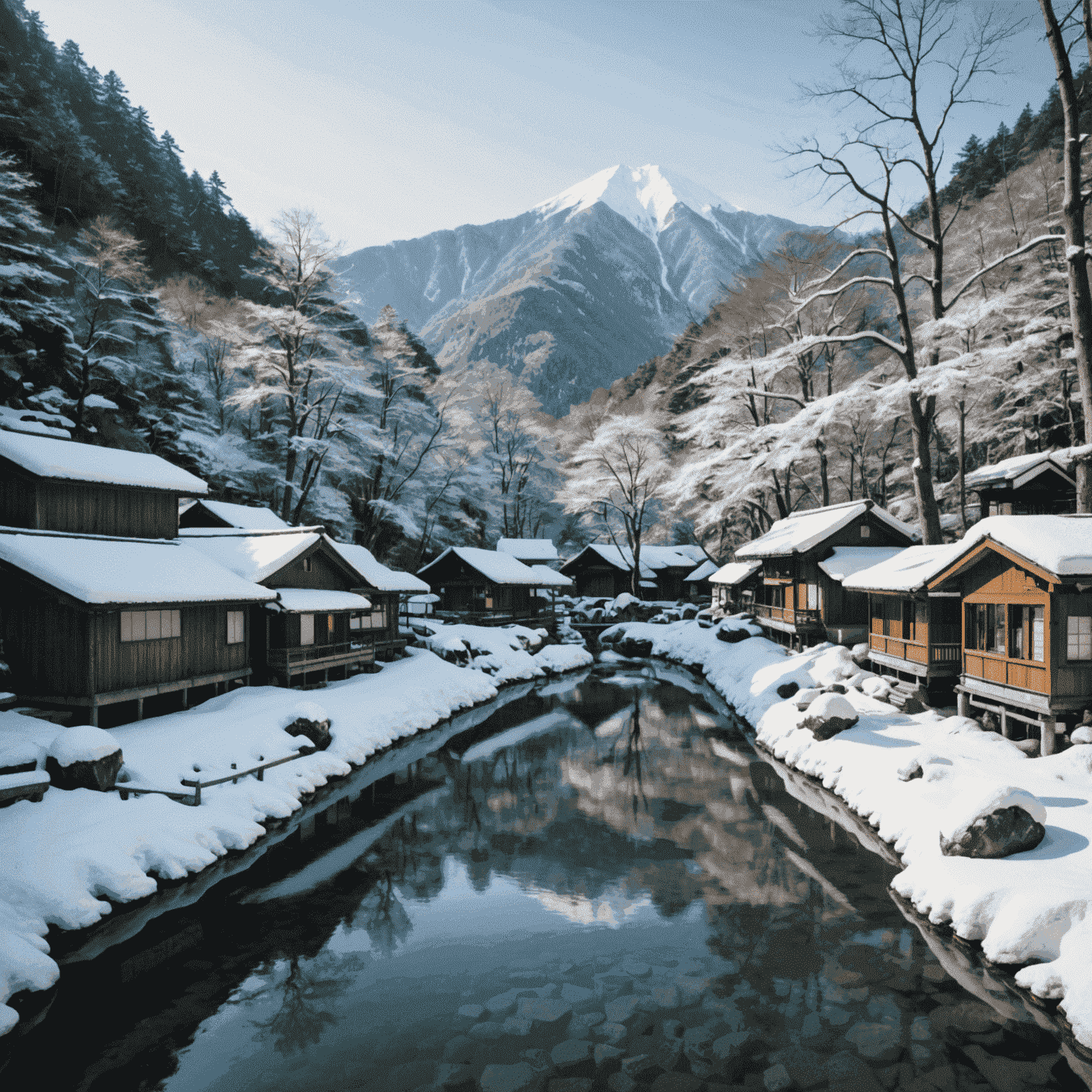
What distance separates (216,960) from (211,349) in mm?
39266

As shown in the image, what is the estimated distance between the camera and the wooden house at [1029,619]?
1419 cm

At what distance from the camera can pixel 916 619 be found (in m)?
20.7

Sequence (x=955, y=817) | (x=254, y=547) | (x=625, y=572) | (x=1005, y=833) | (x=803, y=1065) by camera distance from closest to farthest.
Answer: (x=803, y=1065)
(x=1005, y=833)
(x=955, y=817)
(x=254, y=547)
(x=625, y=572)

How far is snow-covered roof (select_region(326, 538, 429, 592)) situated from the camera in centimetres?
2866

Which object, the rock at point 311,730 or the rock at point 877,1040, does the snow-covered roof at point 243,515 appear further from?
the rock at point 877,1040

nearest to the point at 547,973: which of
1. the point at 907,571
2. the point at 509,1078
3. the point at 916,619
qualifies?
the point at 509,1078

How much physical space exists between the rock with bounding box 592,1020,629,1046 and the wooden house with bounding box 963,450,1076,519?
28.1 m

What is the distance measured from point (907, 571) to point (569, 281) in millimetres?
126045

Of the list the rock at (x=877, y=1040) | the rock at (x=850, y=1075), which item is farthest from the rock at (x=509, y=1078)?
the rock at (x=877, y=1040)

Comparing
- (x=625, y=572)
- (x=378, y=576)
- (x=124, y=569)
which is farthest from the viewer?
(x=625, y=572)

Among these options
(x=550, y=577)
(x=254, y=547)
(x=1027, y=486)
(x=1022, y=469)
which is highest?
(x=1022, y=469)

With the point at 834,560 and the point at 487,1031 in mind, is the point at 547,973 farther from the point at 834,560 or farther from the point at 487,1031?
the point at 834,560

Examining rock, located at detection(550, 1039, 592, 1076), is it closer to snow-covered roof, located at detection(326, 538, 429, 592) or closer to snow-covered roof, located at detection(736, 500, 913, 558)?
snow-covered roof, located at detection(326, 538, 429, 592)

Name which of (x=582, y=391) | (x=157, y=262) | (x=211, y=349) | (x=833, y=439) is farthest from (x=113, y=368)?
(x=582, y=391)
